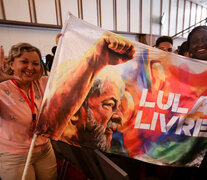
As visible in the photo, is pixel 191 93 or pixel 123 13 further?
pixel 123 13

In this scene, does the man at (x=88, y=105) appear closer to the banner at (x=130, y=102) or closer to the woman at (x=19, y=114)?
the banner at (x=130, y=102)

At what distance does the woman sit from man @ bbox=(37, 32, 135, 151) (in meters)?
0.22

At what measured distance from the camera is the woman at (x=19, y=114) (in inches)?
36.6

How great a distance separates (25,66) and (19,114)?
13.2 inches

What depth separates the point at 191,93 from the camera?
0.86 m

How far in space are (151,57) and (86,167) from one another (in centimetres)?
81

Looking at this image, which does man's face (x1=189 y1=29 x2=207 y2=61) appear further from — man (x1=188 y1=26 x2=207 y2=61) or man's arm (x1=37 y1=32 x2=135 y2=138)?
man's arm (x1=37 y1=32 x2=135 y2=138)

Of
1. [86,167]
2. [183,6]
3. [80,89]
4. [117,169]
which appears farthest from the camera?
[183,6]

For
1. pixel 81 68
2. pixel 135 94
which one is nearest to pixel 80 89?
pixel 81 68

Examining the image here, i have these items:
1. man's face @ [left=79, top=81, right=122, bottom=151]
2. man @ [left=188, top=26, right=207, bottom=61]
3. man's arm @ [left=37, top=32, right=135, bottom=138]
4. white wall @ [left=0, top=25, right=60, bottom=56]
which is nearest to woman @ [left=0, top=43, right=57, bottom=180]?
man's arm @ [left=37, top=32, right=135, bottom=138]

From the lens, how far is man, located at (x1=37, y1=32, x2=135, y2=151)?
2.71ft

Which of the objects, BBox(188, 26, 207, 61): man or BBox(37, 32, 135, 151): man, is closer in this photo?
BBox(37, 32, 135, 151): man

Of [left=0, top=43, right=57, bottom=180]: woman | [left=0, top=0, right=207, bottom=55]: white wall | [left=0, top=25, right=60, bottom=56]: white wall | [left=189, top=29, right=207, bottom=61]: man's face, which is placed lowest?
[left=0, top=43, right=57, bottom=180]: woman

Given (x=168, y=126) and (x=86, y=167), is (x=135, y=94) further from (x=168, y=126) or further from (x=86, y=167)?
(x=86, y=167)
